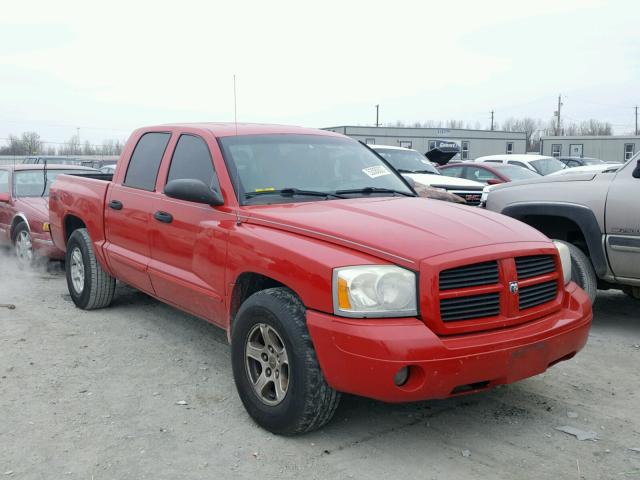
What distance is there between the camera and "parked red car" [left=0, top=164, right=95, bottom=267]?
8.42 meters

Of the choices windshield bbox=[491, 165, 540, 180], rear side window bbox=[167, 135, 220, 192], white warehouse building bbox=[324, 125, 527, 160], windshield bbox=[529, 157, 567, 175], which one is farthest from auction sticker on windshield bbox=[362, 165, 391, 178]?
white warehouse building bbox=[324, 125, 527, 160]

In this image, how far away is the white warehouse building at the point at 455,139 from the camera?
4775cm

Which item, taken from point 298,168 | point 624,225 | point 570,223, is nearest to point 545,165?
point 570,223

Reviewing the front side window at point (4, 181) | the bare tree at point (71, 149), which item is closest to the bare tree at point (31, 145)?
the bare tree at point (71, 149)

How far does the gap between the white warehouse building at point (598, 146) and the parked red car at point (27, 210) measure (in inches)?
1881

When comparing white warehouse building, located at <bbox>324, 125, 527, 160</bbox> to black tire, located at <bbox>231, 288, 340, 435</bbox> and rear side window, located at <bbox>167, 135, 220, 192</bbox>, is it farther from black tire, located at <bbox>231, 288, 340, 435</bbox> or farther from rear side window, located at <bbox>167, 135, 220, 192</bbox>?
black tire, located at <bbox>231, 288, 340, 435</bbox>

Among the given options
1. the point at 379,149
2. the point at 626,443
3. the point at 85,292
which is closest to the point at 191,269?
the point at 85,292

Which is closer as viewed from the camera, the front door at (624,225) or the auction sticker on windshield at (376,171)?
the auction sticker on windshield at (376,171)

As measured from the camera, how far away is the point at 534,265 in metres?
3.73

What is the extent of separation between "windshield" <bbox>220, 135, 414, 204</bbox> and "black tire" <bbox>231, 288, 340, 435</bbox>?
87cm

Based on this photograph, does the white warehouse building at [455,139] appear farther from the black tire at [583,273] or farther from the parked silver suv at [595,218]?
the black tire at [583,273]

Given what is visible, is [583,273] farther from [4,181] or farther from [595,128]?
[595,128]

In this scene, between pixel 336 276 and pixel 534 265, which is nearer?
pixel 336 276

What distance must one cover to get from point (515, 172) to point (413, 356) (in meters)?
11.1
